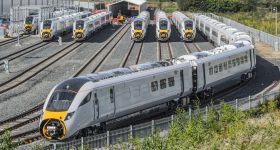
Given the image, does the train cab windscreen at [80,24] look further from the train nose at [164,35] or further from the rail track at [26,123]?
the rail track at [26,123]

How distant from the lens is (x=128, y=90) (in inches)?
1006

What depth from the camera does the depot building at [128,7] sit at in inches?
4442

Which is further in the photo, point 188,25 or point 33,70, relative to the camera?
point 188,25

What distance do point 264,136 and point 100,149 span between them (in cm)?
619

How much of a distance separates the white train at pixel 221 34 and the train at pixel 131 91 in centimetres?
865

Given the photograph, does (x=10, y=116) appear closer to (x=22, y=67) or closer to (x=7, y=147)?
(x=7, y=147)

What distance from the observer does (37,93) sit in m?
34.3

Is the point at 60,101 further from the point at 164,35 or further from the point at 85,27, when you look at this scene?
the point at 85,27

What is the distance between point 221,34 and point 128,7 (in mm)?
65027

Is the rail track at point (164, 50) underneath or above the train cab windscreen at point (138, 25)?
underneath

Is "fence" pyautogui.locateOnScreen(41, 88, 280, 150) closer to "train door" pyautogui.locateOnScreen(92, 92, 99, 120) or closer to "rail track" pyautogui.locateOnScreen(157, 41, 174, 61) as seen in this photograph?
"train door" pyautogui.locateOnScreen(92, 92, 99, 120)

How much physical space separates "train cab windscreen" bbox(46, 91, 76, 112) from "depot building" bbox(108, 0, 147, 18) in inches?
3511

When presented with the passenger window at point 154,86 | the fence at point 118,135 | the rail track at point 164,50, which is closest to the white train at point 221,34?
the rail track at point 164,50

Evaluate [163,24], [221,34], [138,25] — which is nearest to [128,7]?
[138,25]
